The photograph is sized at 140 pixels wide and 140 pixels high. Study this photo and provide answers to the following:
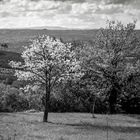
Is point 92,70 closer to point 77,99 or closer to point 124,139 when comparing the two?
point 77,99

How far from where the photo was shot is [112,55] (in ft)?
170

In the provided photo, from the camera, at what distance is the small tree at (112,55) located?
5247 centimetres

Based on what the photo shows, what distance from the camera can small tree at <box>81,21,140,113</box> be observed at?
2066 inches

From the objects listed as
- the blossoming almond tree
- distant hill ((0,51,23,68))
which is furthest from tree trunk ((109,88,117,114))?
distant hill ((0,51,23,68))

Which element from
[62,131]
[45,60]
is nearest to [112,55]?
[45,60]

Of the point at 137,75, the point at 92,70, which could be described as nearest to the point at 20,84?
the point at 92,70

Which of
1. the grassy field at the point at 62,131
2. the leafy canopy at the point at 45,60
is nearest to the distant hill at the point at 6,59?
the leafy canopy at the point at 45,60

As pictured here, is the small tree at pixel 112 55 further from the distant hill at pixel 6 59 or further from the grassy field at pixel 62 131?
the distant hill at pixel 6 59

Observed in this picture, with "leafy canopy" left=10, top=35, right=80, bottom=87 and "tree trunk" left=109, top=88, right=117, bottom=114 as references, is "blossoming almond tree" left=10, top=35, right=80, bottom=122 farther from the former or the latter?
"tree trunk" left=109, top=88, right=117, bottom=114

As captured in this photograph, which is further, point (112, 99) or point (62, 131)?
point (112, 99)

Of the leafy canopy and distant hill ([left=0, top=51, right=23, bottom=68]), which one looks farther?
distant hill ([left=0, top=51, right=23, bottom=68])

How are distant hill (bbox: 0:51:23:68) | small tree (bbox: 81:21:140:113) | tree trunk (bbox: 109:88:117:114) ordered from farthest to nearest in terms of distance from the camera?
distant hill (bbox: 0:51:23:68) → tree trunk (bbox: 109:88:117:114) → small tree (bbox: 81:21:140:113)

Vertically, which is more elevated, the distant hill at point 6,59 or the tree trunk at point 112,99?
the tree trunk at point 112,99

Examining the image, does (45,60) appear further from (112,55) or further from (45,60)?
(112,55)
